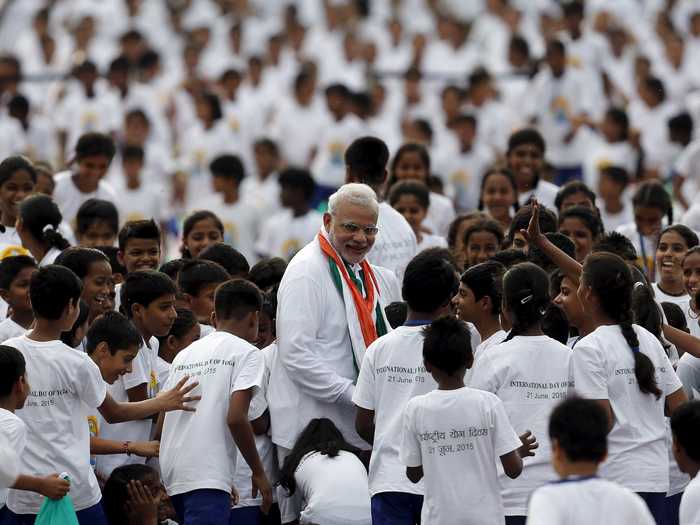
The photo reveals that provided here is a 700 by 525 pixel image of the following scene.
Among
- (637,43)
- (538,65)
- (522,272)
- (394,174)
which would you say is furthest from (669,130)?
(522,272)

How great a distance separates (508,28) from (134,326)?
17.7 meters

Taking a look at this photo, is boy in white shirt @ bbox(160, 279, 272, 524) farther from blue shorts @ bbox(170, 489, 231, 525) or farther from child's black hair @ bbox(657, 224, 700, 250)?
child's black hair @ bbox(657, 224, 700, 250)

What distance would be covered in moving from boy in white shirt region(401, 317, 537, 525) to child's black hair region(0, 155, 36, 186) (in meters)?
4.85

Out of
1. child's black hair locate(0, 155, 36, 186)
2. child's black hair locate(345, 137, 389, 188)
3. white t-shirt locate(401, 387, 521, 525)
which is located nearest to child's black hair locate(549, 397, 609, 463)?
white t-shirt locate(401, 387, 521, 525)

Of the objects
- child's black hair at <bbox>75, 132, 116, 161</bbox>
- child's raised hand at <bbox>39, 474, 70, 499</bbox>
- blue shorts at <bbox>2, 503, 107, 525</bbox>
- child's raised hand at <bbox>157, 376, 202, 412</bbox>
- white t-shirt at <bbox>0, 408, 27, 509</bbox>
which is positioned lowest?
blue shorts at <bbox>2, 503, 107, 525</bbox>

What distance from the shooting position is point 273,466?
26.4ft

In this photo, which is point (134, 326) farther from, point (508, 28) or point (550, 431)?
point (508, 28)

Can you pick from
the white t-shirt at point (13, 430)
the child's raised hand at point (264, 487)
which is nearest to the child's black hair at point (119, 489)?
the child's raised hand at point (264, 487)

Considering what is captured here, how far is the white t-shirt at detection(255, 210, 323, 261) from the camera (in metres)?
14.5

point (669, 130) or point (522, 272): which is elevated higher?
point (669, 130)

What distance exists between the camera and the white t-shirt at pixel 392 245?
9828mm

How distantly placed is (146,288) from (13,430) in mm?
1765

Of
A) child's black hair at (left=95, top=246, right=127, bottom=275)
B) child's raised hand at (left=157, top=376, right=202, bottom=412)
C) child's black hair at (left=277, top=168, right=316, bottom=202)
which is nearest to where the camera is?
child's raised hand at (left=157, top=376, right=202, bottom=412)

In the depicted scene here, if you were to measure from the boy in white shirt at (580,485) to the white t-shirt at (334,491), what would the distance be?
2.10 m
